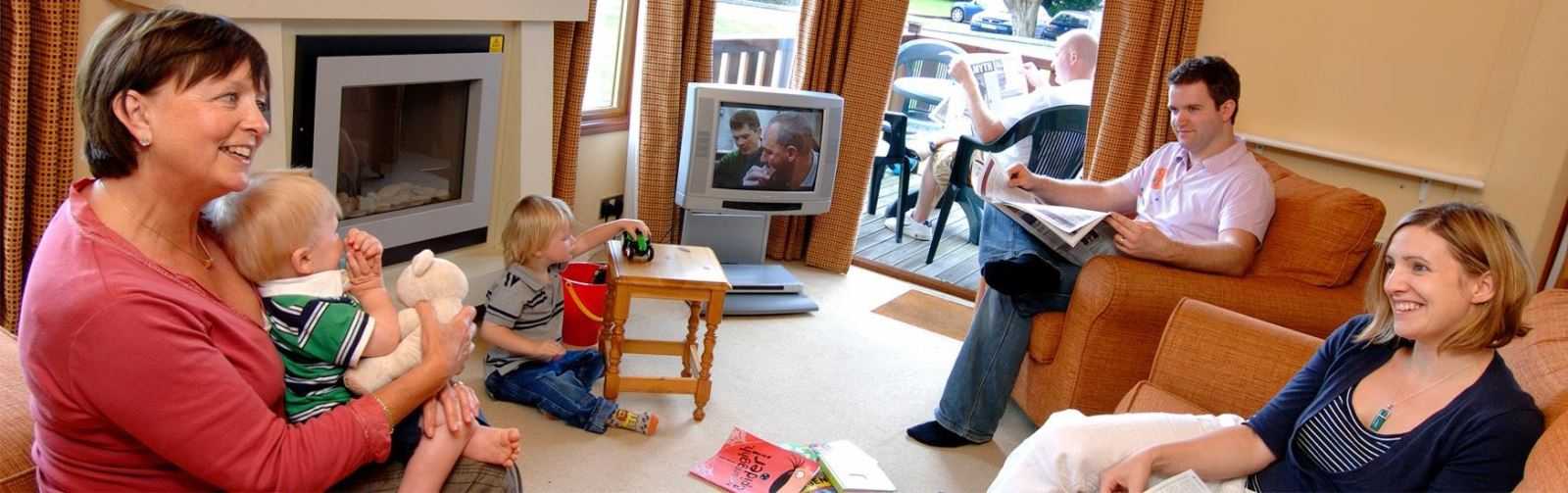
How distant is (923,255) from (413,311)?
3393 millimetres

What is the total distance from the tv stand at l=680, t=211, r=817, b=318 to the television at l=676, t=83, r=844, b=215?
0.35 feet

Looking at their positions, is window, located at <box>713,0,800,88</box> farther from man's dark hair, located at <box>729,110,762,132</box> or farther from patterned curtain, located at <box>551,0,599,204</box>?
patterned curtain, located at <box>551,0,599,204</box>

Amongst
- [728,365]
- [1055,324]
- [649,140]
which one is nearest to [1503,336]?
[1055,324]

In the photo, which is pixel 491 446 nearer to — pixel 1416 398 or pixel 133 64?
pixel 133 64

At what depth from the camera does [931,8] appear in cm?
480

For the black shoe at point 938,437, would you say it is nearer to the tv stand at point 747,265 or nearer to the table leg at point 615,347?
the table leg at point 615,347

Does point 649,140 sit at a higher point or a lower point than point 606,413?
higher

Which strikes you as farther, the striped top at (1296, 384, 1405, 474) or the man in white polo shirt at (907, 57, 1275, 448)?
the man in white polo shirt at (907, 57, 1275, 448)

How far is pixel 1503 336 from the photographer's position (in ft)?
5.44

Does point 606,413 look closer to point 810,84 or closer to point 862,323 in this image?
point 862,323

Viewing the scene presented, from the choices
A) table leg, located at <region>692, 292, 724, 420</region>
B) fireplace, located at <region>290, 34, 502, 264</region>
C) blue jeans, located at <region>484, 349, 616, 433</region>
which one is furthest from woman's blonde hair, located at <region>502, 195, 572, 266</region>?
fireplace, located at <region>290, 34, 502, 264</region>

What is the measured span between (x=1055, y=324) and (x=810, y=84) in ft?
5.71

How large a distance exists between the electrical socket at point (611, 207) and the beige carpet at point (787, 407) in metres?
0.47

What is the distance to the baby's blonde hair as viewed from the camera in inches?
62.1
